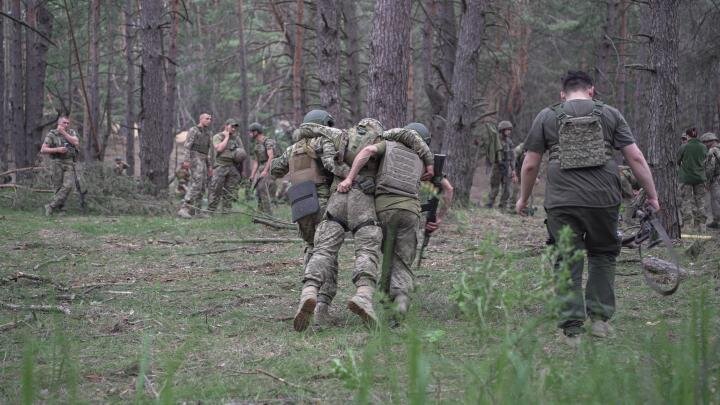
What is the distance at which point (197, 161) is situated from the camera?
56.9 feet

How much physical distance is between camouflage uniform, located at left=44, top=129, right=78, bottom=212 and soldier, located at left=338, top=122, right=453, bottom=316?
10.8m

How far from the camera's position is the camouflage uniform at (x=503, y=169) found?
782 inches

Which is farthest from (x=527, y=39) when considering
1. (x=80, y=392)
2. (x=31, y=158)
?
(x=80, y=392)

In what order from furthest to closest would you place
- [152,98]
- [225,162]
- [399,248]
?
[152,98] → [225,162] → [399,248]

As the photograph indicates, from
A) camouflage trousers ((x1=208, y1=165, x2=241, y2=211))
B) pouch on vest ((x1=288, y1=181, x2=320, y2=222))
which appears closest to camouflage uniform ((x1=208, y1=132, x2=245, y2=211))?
camouflage trousers ((x1=208, y1=165, x2=241, y2=211))

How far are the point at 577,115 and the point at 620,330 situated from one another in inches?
64.4

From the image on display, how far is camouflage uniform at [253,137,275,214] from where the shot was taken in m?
15.4

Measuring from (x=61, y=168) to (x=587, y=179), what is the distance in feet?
41.4

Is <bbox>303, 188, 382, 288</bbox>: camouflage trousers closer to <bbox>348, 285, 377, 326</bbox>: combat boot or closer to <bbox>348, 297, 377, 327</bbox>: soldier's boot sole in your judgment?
<bbox>348, 285, 377, 326</bbox>: combat boot

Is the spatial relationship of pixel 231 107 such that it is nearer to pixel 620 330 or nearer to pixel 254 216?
pixel 254 216

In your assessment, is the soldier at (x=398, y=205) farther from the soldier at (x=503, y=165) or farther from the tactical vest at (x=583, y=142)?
the soldier at (x=503, y=165)

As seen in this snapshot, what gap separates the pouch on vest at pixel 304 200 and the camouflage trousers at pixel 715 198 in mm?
12901

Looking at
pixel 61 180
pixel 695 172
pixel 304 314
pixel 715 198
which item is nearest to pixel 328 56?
pixel 61 180

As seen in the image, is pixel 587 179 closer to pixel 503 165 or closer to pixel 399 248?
pixel 399 248
